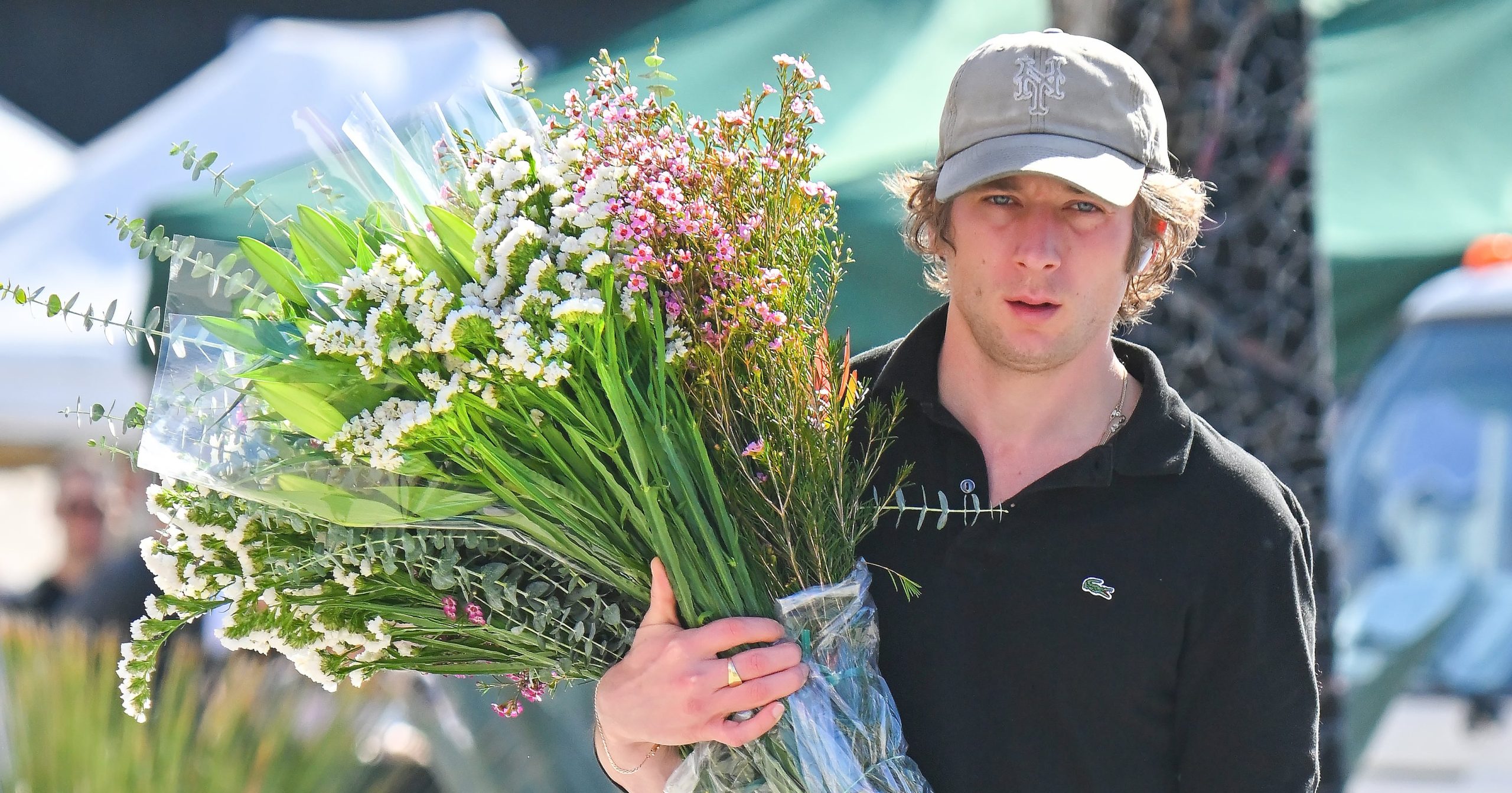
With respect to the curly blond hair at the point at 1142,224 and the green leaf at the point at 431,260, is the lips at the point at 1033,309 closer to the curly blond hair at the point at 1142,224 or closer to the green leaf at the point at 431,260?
the curly blond hair at the point at 1142,224

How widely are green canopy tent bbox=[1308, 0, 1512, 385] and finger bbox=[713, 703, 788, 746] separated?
2.52 m

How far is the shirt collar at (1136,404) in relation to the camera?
6.13 feet

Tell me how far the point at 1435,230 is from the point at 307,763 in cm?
327

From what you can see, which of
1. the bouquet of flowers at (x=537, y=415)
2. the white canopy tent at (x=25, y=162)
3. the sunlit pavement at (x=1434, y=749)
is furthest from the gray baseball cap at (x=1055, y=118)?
the white canopy tent at (x=25, y=162)

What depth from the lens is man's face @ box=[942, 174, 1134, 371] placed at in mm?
1843

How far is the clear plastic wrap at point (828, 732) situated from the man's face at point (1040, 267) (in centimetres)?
37

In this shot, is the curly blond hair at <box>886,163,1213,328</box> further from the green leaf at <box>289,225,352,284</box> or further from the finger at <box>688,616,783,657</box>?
the green leaf at <box>289,225,352,284</box>

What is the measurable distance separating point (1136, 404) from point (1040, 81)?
446 millimetres

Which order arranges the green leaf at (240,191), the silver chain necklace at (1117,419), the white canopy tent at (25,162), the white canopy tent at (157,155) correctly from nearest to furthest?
1. the green leaf at (240,191)
2. the silver chain necklace at (1117,419)
3. the white canopy tent at (157,155)
4. the white canopy tent at (25,162)

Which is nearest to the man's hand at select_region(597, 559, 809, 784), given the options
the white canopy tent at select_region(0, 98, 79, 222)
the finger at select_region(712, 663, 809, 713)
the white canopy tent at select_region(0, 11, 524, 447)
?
the finger at select_region(712, 663, 809, 713)

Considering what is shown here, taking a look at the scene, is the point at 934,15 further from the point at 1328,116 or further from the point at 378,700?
the point at 378,700

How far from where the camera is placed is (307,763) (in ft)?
11.8

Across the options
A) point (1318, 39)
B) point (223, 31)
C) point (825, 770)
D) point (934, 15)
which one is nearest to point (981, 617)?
point (825, 770)

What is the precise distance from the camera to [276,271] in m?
1.72
